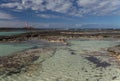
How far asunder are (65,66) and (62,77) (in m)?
3.13

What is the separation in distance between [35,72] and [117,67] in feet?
18.5

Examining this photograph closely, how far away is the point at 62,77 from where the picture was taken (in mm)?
11531

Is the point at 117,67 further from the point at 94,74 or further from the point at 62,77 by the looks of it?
the point at 62,77

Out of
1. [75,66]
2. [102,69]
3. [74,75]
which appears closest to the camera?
[74,75]

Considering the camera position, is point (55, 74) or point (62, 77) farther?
point (55, 74)

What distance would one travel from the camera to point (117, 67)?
13859 millimetres

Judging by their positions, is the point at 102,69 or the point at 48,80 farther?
the point at 102,69

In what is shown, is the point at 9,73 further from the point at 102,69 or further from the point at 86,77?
the point at 102,69

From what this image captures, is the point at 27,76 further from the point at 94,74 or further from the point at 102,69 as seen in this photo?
the point at 102,69

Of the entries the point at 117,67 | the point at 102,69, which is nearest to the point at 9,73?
the point at 102,69

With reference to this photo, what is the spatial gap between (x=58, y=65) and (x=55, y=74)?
8.74 ft

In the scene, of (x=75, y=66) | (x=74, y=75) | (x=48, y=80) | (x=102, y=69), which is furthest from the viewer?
(x=75, y=66)

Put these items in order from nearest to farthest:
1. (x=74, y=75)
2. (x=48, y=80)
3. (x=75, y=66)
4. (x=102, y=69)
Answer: (x=48, y=80) < (x=74, y=75) < (x=102, y=69) < (x=75, y=66)

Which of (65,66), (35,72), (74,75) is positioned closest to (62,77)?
(74,75)
